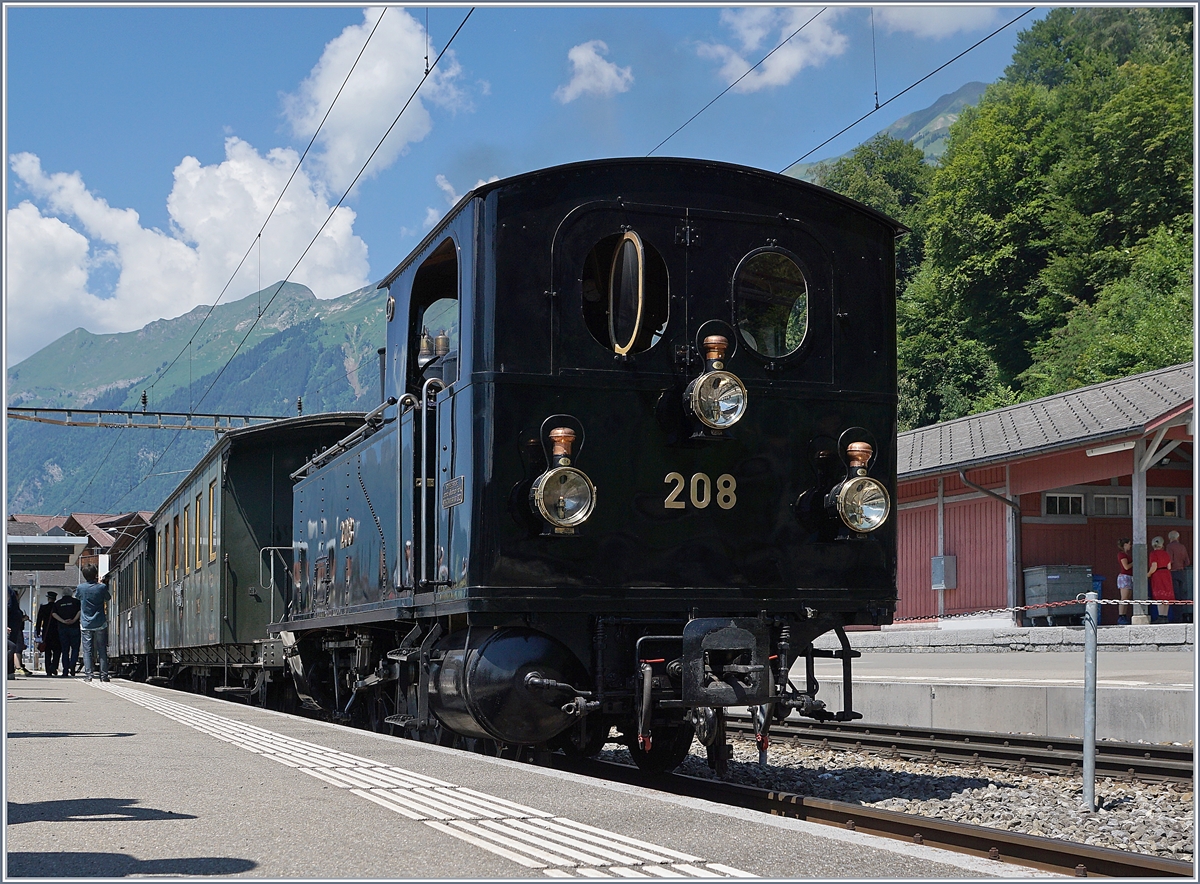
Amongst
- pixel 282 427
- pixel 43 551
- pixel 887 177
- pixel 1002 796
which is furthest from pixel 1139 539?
pixel 887 177

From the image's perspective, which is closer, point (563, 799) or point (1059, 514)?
point (563, 799)

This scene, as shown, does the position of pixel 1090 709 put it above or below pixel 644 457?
below

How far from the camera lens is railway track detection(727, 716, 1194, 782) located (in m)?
8.23

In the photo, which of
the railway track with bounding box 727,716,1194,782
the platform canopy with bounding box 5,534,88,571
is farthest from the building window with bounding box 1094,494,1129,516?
the platform canopy with bounding box 5,534,88,571

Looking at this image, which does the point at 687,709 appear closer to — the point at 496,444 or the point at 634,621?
the point at 634,621

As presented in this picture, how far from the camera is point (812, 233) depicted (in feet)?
25.7

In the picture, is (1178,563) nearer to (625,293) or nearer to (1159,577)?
(1159,577)

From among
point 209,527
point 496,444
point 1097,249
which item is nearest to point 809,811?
point 496,444

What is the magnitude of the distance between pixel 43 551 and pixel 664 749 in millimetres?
41737

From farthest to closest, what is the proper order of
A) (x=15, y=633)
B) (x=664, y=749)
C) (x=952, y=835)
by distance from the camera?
(x=15, y=633), (x=664, y=749), (x=952, y=835)

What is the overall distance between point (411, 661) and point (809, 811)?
8.82ft

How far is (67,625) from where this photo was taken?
79.0 feet

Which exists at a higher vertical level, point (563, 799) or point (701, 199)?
point (701, 199)

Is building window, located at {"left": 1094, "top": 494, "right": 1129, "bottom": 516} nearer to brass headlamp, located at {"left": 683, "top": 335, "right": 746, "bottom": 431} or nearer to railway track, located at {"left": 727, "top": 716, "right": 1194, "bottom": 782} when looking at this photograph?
railway track, located at {"left": 727, "top": 716, "right": 1194, "bottom": 782}
